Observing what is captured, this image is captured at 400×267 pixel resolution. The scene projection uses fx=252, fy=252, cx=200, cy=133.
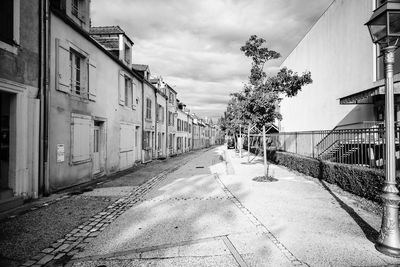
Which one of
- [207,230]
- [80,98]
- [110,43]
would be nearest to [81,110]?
[80,98]

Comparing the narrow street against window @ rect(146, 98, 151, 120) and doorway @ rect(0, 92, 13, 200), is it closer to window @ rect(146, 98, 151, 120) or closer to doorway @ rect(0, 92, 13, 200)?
doorway @ rect(0, 92, 13, 200)

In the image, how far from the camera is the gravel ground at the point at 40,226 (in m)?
3.67

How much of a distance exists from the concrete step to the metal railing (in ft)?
29.4

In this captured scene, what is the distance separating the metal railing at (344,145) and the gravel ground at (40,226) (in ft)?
24.1

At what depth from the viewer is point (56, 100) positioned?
304 inches

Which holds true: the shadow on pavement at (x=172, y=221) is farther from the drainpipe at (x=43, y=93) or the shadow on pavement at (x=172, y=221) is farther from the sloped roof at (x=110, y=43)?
the sloped roof at (x=110, y=43)

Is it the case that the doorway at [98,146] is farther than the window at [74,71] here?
Yes

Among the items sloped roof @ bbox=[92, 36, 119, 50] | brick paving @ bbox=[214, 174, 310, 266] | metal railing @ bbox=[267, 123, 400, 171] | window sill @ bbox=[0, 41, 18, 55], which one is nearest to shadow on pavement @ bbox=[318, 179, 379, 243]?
brick paving @ bbox=[214, 174, 310, 266]

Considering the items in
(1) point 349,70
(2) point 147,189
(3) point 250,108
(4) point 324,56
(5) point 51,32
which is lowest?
(2) point 147,189

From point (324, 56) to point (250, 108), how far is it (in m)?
13.3

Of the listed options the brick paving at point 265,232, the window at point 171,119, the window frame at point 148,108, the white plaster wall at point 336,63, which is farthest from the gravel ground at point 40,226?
the window at point 171,119

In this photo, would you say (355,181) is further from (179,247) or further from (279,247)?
(179,247)

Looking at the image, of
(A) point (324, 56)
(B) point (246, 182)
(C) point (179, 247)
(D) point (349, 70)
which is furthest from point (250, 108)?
(A) point (324, 56)

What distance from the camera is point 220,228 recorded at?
464 cm
